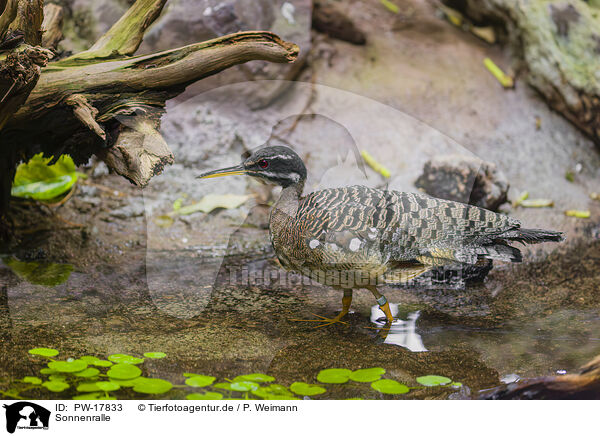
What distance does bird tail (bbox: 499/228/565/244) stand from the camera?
3.28 metres

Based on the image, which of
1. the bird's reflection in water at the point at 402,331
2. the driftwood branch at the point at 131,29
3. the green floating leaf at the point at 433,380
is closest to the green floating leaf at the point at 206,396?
the green floating leaf at the point at 433,380

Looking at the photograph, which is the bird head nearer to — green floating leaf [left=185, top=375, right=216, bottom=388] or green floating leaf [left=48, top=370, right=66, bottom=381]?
green floating leaf [left=185, top=375, right=216, bottom=388]

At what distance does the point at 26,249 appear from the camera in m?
4.33

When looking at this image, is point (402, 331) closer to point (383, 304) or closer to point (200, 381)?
point (383, 304)

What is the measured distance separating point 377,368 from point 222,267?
1.75 meters

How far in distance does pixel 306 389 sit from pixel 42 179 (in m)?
3.07

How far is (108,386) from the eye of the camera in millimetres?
2582

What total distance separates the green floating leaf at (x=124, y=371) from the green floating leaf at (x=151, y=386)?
0.06 meters

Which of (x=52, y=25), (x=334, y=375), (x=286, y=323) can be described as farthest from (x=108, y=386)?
(x=52, y=25)

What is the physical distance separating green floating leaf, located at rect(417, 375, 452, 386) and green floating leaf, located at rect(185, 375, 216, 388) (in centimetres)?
97

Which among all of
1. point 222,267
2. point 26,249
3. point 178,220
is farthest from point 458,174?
point 26,249

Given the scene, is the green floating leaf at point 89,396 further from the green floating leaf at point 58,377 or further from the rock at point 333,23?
the rock at point 333,23

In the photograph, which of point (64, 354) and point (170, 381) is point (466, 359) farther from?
point (64, 354)

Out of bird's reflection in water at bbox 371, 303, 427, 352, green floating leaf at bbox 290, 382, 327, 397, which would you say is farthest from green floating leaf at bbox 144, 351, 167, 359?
bird's reflection in water at bbox 371, 303, 427, 352
